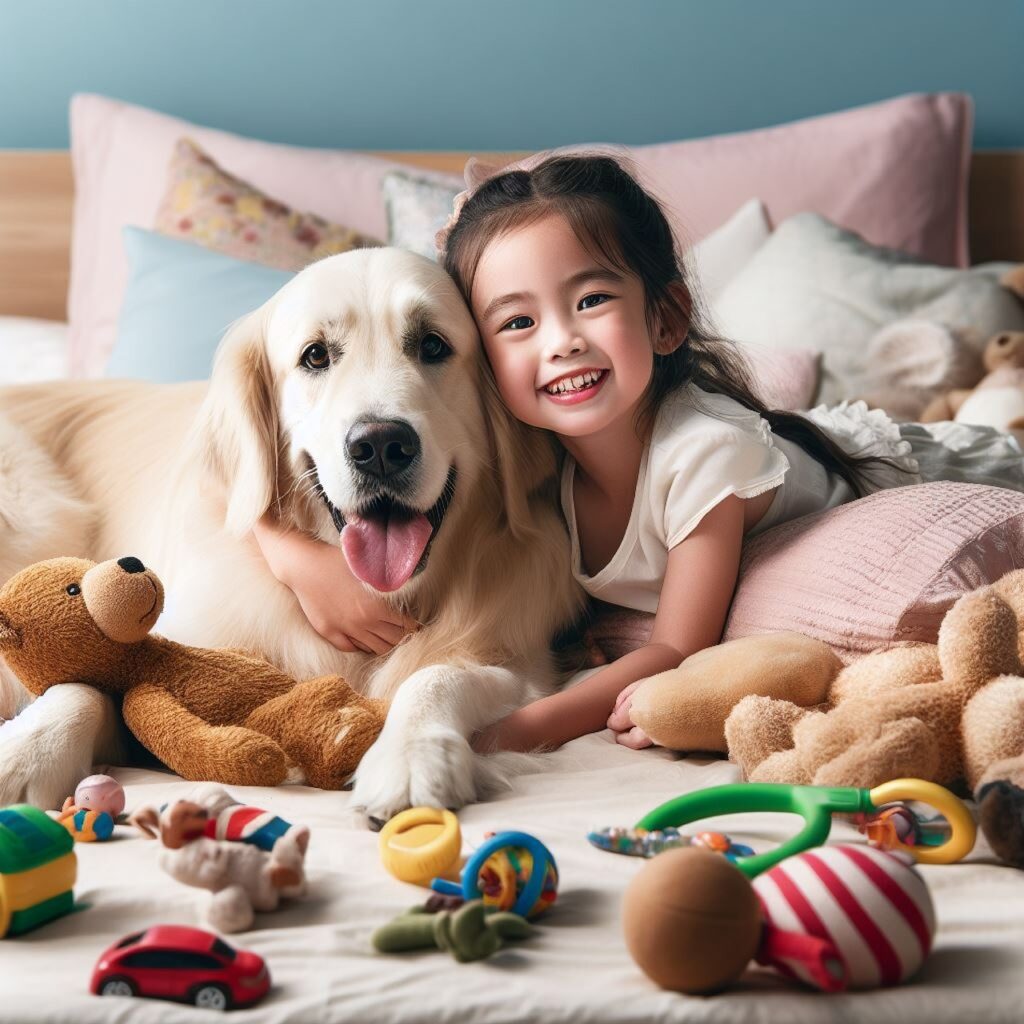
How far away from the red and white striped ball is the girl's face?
93 cm

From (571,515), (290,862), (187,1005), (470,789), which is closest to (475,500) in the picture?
(571,515)

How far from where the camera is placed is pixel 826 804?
3.40 feet

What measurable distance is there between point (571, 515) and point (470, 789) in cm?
67

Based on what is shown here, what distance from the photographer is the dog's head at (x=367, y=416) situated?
160cm

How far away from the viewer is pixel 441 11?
3.77m

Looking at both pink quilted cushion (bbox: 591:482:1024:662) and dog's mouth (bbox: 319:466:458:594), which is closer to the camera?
pink quilted cushion (bbox: 591:482:1024:662)

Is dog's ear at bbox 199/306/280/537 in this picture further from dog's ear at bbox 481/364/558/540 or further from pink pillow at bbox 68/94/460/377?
pink pillow at bbox 68/94/460/377

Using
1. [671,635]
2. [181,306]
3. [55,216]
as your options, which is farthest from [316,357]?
[55,216]

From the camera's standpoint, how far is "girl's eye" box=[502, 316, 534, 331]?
1726 mm

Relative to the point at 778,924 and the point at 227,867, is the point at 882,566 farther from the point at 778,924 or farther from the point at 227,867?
the point at 227,867

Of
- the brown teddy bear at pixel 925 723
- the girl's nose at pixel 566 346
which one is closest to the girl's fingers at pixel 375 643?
the girl's nose at pixel 566 346

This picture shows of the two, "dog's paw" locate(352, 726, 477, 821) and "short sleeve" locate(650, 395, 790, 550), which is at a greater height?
"short sleeve" locate(650, 395, 790, 550)

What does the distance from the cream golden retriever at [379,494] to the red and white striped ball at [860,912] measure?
2.14ft

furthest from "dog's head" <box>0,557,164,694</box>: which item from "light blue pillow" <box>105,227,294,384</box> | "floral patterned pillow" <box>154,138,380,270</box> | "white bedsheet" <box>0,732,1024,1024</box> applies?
"floral patterned pillow" <box>154,138,380,270</box>
